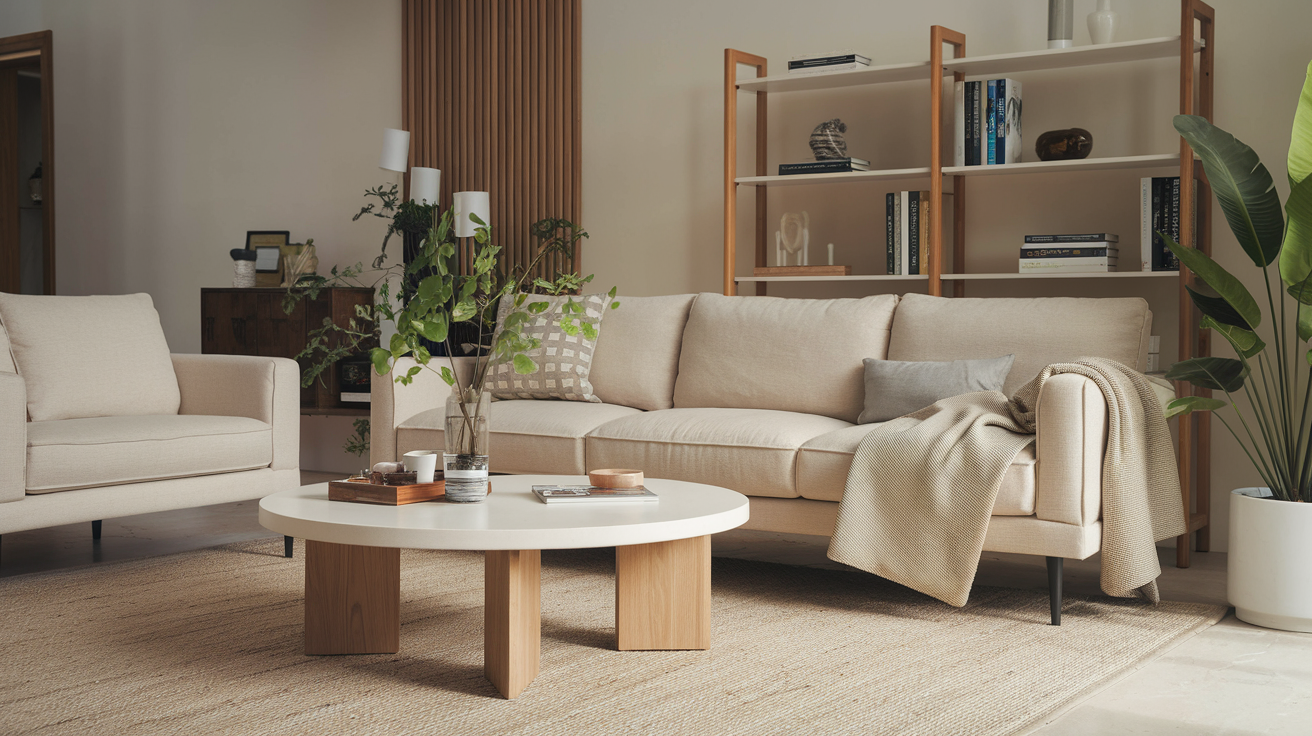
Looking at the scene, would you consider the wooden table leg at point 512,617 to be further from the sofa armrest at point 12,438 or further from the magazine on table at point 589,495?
the sofa armrest at point 12,438

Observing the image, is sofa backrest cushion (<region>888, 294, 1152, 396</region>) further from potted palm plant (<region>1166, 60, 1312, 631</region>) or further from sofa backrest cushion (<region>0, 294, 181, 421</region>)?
sofa backrest cushion (<region>0, 294, 181, 421</region>)

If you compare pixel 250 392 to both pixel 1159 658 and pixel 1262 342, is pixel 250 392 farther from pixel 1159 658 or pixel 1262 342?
pixel 1262 342

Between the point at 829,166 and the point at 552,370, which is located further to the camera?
the point at 829,166

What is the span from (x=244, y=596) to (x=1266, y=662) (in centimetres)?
250

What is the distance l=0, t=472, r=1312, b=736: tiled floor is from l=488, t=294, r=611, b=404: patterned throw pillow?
75 centimetres

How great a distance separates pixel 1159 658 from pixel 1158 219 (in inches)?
69.3

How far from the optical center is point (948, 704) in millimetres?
2141

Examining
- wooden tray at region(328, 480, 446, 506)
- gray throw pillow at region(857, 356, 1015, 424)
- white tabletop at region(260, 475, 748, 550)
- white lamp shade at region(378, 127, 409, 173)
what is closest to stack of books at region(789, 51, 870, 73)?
gray throw pillow at region(857, 356, 1015, 424)

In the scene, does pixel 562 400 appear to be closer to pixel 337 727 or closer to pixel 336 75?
pixel 337 727

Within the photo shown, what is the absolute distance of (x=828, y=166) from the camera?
14.1 feet

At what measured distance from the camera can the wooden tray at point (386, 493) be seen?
92.7 inches

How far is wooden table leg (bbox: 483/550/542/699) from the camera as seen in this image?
215 cm

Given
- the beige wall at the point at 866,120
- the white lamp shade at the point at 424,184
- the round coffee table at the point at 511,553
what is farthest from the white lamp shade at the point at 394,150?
the round coffee table at the point at 511,553

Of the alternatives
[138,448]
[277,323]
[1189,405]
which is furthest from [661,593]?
[277,323]
